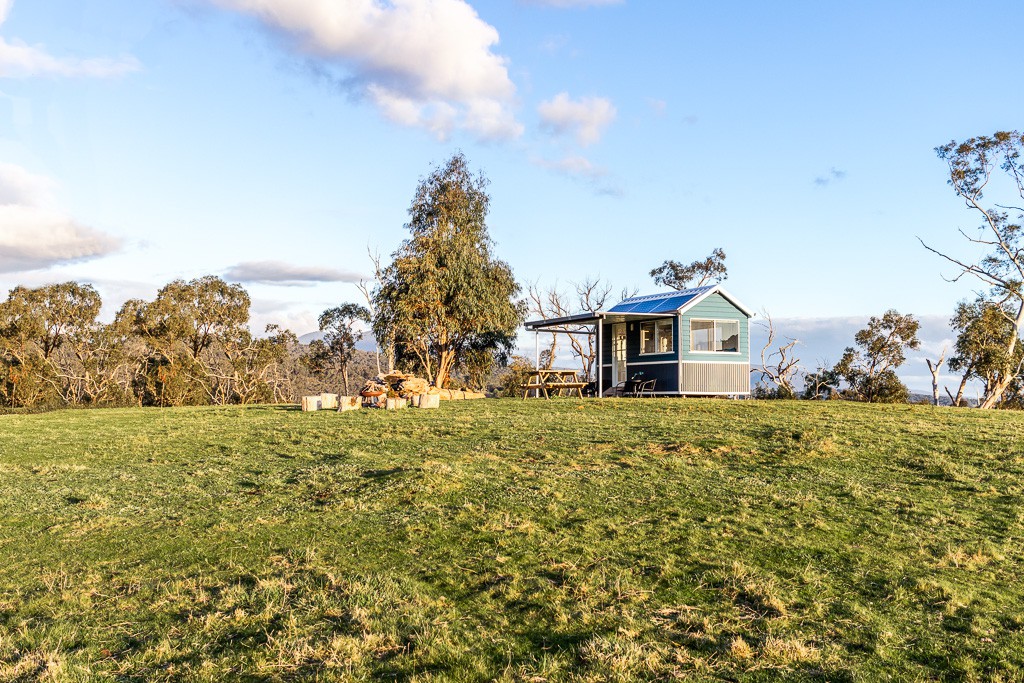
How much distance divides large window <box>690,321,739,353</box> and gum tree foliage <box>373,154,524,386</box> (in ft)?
25.4

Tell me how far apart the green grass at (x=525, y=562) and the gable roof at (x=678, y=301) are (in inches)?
529

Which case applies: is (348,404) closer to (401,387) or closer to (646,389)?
(401,387)

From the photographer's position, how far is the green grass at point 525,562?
421 cm

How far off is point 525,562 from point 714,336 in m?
20.9

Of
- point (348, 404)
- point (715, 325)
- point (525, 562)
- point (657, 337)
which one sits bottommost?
point (525, 562)

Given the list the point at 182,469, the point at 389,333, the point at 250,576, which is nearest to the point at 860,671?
the point at 250,576

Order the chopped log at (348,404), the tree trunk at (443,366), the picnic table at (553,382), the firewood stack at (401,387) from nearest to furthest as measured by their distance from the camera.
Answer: the chopped log at (348,404)
the firewood stack at (401,387)
the picnic table at (553,382)
the tree trunk at (443,366)

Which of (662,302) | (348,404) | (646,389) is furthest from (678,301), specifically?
(348,404)

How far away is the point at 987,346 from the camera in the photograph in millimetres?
34156

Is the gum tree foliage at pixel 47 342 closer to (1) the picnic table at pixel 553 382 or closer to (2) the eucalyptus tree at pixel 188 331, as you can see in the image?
(2) the eucalyptus tree at pixel 188 331

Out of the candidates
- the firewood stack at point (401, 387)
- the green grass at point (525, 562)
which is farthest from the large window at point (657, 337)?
the green grass at point (525, 562)

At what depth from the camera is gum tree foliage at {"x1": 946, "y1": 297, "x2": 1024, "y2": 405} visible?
34156mm

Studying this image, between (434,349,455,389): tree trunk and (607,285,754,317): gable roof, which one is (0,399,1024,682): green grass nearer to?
(607,285,754,317): gable roof

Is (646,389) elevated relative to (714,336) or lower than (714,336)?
lower
